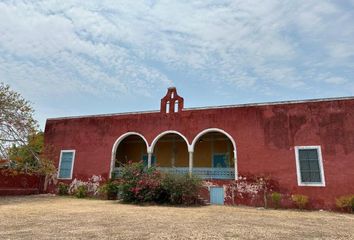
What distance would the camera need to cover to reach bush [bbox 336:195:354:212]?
35.7ft

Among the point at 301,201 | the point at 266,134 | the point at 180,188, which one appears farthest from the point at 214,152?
the point at 301,201

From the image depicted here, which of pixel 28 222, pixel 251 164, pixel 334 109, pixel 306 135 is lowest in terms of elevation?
pixel 28 222

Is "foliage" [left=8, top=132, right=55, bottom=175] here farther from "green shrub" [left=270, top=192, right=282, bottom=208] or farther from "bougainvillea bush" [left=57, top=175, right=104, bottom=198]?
"green shrub" [left=270, top=192, right=282, bottom=208]

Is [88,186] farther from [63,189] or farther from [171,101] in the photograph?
[171,101]

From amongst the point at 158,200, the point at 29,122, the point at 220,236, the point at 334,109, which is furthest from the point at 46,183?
the point at 334,109

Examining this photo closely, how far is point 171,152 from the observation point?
1750 centimetres

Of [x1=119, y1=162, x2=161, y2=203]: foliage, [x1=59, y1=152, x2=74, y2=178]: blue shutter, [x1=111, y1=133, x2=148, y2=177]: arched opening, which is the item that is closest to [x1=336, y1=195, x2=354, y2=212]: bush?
[x1=119, y1=162, x2=161, y2=203]: foliage

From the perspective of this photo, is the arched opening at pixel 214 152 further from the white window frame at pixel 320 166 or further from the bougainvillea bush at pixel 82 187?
the bougainvillea bush at pixel 82 187

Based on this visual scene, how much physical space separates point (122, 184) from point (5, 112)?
20.9ft

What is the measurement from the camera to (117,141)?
631 inches

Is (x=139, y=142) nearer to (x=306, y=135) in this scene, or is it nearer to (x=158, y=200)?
(x=158, y=200)

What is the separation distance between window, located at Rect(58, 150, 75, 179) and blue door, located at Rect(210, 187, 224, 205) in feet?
29.3

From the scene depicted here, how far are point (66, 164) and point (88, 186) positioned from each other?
2.39 metres

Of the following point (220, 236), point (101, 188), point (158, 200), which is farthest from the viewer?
point (101, 188)
